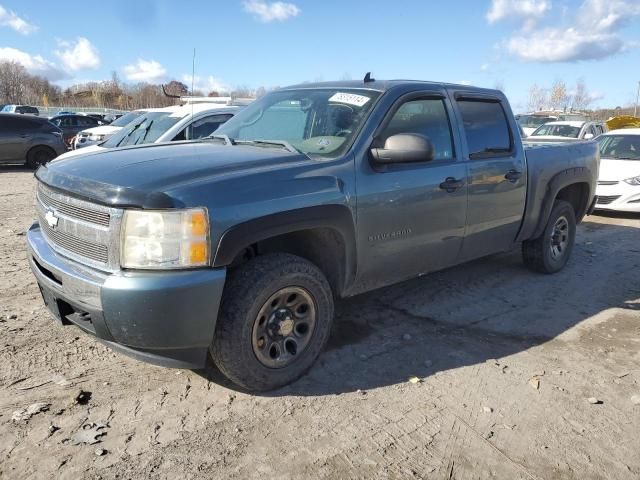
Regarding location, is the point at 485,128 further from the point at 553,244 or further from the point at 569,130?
the point at 569,130

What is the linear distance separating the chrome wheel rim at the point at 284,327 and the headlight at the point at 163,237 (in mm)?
613

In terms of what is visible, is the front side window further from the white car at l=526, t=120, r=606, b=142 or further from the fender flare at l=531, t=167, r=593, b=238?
the white car at l=526, t=120, r=606, b=142

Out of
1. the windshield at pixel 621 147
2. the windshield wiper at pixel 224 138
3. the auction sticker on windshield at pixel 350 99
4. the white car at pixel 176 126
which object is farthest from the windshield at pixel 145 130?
the windshield at pixel 621 147

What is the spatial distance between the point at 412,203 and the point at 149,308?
6.60 ft

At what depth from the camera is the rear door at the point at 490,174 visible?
451 centimetres

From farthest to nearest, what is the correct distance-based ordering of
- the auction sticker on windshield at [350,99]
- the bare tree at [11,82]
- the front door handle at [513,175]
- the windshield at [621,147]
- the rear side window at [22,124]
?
the bare tree at [11,82], the rear side window at [22,124], the windshield at [621,147], the front door handle at [513,175], the auction sticker on windshield at [350,99]

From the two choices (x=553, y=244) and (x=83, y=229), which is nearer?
(x=83, y=229)

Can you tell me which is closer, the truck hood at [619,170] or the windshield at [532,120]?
the truck hood at [619,170]

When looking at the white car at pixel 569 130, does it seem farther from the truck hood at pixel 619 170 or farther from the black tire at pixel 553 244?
the black tire at pixel 553 244

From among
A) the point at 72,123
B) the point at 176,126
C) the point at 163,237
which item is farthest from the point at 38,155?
the point at 163,237

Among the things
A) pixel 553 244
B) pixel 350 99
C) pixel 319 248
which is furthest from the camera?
pixel 553 244

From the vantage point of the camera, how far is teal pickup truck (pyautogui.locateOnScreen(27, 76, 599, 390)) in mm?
2805

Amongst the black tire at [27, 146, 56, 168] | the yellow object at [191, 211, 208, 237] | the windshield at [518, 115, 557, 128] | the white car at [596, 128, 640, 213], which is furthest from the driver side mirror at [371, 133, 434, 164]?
the windshield at [518, 115, 557, 128]

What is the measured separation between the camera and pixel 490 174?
4.61 m
